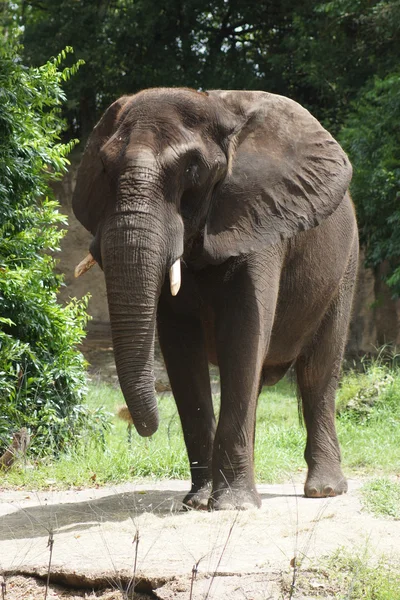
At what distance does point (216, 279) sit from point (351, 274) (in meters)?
1.72

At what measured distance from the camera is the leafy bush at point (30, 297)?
7.95 meters

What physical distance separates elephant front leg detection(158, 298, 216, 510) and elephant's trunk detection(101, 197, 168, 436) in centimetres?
103

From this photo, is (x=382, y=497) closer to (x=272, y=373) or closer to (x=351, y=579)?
(x=272, y=373)

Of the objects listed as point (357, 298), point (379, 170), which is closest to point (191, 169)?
point (379, 170)

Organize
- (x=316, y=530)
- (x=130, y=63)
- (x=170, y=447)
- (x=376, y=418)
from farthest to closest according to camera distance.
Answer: (x=130, y=63)
(x=376, y=418)
(x=170, y=447)
(x=316, y=530)

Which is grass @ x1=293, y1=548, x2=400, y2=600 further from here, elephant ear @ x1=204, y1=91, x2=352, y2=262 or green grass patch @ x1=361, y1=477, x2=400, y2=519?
elephant ear @ x1=204, y1=91, x2=352, y2=262

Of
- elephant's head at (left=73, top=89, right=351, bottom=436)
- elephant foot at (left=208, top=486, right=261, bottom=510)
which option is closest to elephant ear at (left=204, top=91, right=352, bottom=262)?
elephant's head at (left=73, top=89, right=351, bottom=436)

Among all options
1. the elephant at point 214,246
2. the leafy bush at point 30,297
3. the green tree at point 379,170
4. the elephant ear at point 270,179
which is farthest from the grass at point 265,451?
the green tree at point 379,170

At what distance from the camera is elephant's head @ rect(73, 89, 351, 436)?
4754 millimetres

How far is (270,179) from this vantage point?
216 inches

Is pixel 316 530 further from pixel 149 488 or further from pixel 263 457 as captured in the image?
pixel 263 457

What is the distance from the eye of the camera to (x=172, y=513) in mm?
5555

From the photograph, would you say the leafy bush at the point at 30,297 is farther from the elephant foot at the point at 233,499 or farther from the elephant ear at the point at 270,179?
the elephant ear at the point at 270,179

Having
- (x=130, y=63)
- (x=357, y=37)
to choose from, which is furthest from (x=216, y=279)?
(x=130, y=63)
